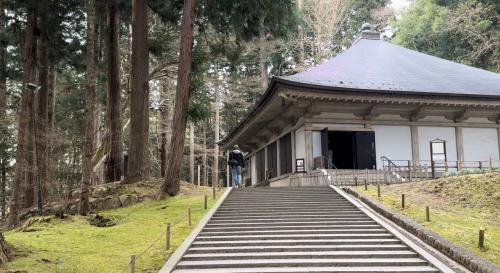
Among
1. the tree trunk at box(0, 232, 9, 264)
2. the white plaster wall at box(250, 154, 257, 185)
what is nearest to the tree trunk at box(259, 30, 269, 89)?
the white plaster wall at box(250, 154, 257, 185)

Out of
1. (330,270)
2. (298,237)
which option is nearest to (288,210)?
(298,237)

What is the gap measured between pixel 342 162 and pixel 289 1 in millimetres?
10847

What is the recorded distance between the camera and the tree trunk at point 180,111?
15000mm

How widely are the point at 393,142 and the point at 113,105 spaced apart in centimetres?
1161

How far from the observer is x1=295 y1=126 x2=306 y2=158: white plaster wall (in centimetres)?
2016

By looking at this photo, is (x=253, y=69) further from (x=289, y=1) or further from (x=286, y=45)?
(x=289, y=1)

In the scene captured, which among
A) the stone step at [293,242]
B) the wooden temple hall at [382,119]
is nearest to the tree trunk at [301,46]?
the wooden temple hall at [382,119]

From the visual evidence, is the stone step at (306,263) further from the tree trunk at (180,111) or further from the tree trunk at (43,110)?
the tree trunk at (43,110)

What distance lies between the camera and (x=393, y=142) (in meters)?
20.8

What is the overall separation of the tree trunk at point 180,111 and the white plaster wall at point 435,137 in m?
11.0

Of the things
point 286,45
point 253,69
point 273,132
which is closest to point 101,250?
point 273,132

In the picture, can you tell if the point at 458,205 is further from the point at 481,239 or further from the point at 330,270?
the point at 330,270

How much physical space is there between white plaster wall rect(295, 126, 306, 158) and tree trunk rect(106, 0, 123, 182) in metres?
7.29

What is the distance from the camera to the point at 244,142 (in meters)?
30.2
